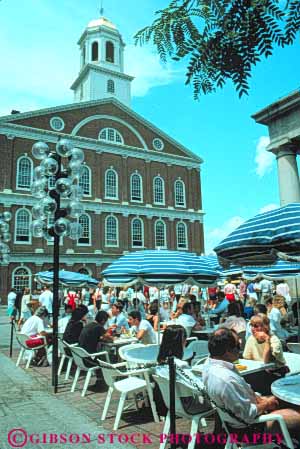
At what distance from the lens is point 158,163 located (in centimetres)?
4019

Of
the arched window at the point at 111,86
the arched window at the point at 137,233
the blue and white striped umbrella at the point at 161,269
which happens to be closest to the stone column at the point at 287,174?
the blue and white striped umbrella at the point at 161,269

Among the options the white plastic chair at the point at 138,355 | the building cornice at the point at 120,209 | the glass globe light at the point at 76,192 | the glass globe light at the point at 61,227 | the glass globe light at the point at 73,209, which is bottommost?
the white plastic chair at the point at 138,355

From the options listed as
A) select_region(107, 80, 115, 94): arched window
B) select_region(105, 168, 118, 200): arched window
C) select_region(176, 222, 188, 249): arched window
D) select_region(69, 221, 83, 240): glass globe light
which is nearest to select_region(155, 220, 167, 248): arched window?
select_region(176, 222, 188, 249): arched window

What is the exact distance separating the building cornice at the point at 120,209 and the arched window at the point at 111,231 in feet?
2.50

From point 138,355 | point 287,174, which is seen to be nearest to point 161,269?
point 138,355

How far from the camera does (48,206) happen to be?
7.97 meters

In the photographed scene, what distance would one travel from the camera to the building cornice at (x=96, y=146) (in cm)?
3274

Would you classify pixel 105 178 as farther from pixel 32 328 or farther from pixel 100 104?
pixel 32 328

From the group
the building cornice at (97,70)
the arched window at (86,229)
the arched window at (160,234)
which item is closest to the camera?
the arched window at (86,229)

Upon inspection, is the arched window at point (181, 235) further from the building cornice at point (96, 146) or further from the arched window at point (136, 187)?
the building cornice at point (96, 146)

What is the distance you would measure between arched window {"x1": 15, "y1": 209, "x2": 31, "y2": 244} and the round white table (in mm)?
30209

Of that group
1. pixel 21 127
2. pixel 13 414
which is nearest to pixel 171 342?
pixel 13 414

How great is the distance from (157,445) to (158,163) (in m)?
37.0

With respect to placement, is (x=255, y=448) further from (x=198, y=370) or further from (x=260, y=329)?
A: (x=260, y=329)
